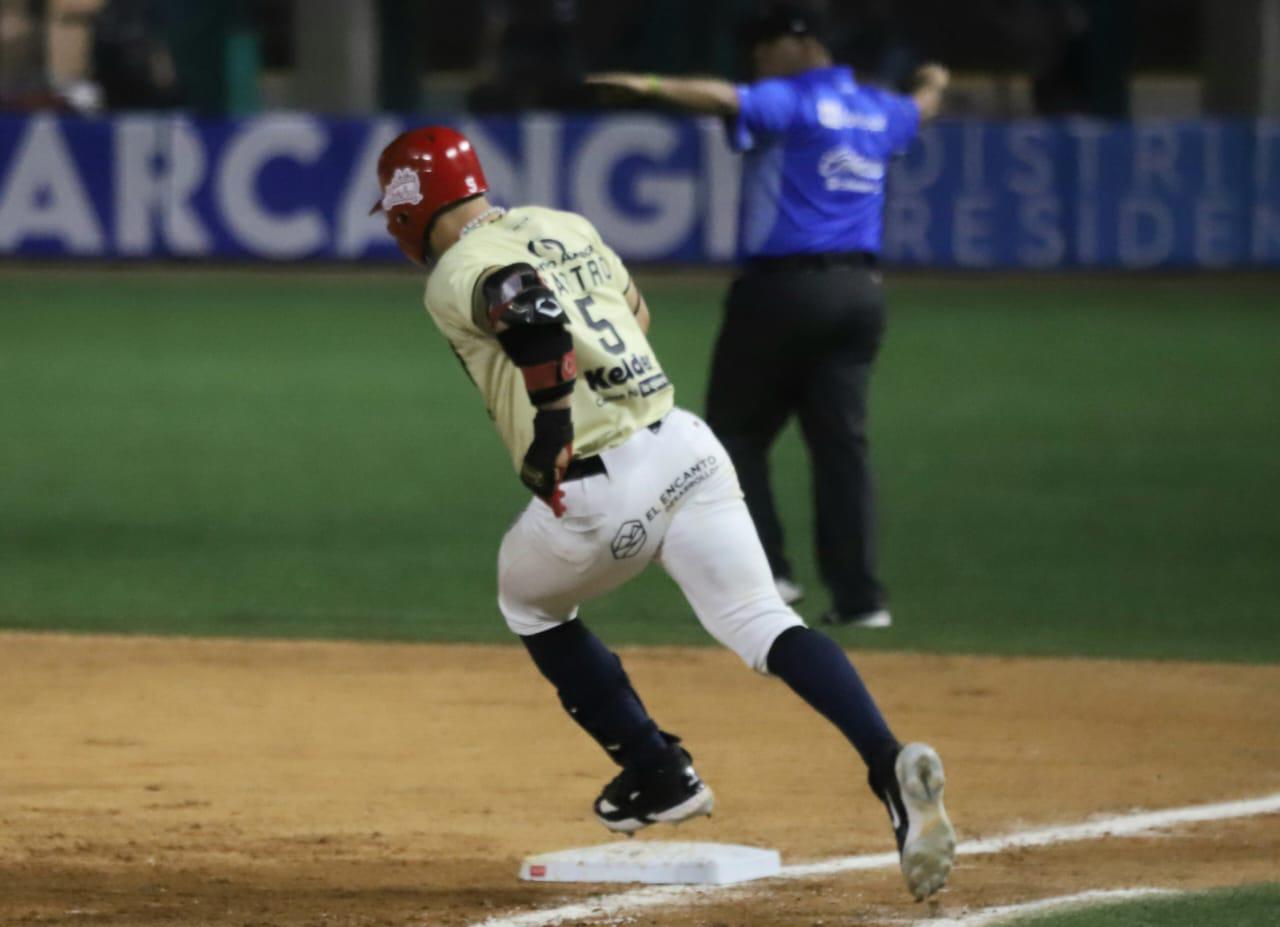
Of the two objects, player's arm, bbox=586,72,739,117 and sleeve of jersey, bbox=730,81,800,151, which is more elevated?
player's arm, bbox=586,72,739,117

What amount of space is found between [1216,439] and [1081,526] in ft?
9.09

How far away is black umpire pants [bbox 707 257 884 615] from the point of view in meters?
8.01

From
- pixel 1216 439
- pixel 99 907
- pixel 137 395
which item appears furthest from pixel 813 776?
pixel 137 395

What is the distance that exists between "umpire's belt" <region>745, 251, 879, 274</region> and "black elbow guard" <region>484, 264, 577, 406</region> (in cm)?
343

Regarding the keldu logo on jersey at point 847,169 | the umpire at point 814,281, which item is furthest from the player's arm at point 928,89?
the keldu logo on jersey at point 847,169

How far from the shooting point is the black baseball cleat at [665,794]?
5.20 metres

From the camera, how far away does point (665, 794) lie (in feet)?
17.0

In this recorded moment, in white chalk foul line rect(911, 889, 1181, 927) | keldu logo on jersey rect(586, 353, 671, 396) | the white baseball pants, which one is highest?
keldu logo on jersey rect(586, 353, 671, 396)

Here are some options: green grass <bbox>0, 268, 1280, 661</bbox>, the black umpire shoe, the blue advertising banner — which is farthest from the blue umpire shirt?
the blue advertising banner

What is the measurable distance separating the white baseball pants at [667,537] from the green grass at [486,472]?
3.18 m

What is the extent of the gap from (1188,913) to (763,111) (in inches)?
147

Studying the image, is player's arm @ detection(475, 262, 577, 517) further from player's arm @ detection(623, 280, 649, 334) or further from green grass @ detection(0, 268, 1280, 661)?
green grass @ detection(0, 268, 1280, 661)

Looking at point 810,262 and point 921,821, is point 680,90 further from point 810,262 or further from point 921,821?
point 921,821

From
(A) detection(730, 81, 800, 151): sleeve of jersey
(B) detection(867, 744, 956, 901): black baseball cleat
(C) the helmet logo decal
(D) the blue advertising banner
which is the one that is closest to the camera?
(B) detection(867, 744, 956, 901): black baseball cleat
